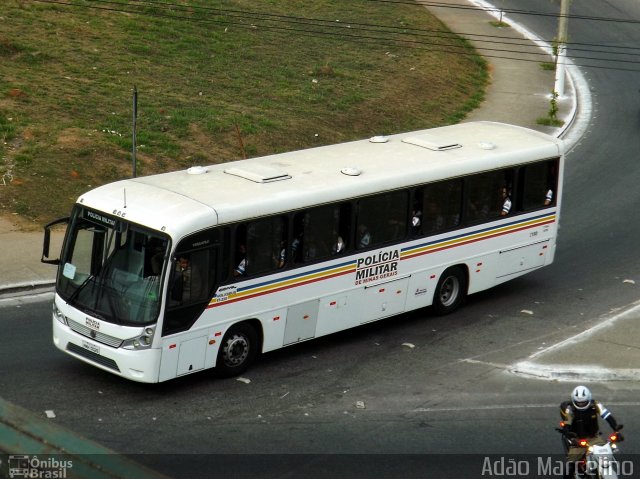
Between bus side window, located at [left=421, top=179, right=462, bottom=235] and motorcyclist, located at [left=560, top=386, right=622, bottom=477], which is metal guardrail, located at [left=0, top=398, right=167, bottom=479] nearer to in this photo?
motorcyclist, located at [left=560, top=386, right=622, bottom=477]

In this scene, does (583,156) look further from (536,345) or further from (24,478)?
(24,478)


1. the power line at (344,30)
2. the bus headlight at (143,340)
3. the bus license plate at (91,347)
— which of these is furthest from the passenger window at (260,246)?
the power line at (344,30)

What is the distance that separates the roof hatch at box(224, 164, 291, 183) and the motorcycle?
19.2 feet

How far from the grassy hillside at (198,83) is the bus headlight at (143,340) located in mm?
8751

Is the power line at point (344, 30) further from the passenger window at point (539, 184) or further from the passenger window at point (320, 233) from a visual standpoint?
the passenger window at point (320, 233)

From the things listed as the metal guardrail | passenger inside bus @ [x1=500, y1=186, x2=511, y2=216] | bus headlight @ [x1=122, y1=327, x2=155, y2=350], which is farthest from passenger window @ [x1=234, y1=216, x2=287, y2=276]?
the metal guardrail

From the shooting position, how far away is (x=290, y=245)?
16.0m

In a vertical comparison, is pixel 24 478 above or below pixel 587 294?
above

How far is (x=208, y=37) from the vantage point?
36156 millimetres

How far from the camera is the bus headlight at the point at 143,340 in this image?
1447cm

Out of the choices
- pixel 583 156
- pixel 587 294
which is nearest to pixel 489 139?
pixel 587 294

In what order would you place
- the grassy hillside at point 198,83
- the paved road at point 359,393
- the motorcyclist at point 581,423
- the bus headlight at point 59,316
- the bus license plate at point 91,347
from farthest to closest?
the grassy hillside at point 198,83
the bus headlight at point 59,316
the bus license plate at point 91,347
the paved road at point 359,393
the motorcyclist at point 581,423

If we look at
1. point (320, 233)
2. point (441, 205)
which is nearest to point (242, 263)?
point (320, 233)

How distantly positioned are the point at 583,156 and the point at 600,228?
6242mm
